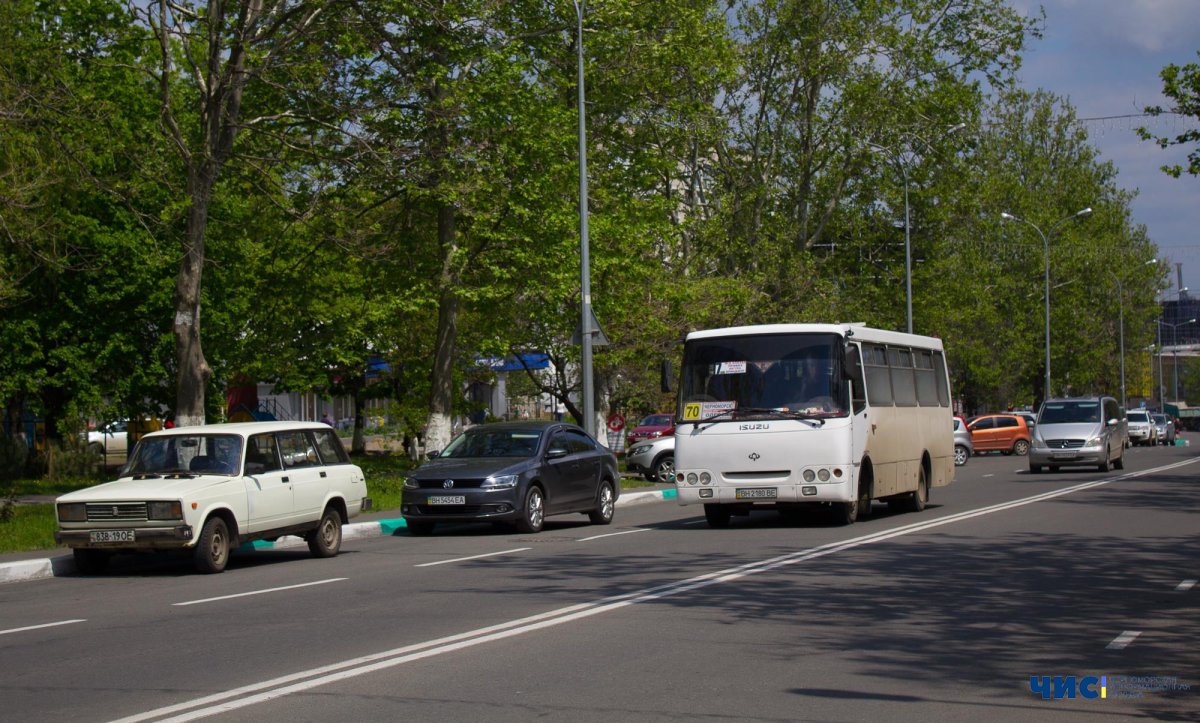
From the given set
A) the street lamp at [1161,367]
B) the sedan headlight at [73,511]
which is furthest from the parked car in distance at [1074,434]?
the street lamp at [1161,367]

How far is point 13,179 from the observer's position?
848 inches

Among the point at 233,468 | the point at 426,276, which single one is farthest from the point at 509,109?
the point at 233,468

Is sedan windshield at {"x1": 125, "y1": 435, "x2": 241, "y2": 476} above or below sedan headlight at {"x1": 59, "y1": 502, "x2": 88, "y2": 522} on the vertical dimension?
above

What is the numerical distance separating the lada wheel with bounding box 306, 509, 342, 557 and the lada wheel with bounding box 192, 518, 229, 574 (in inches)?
63.2

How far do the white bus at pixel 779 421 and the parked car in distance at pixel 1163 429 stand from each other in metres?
56.6

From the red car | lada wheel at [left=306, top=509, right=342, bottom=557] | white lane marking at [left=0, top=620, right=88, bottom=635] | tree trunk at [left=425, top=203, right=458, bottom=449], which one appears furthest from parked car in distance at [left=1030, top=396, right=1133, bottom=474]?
white lane marking at [left=0, top=620, right=88, bottom=635]

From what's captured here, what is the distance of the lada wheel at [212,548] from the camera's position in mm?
14984

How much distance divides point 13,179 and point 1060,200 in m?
67.2

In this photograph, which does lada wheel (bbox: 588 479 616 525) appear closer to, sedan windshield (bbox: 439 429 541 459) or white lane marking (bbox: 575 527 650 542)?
white lane marking (bbox: 575 527 650 542)

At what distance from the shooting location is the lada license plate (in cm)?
1472

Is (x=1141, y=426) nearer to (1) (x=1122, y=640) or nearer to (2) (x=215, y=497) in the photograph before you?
(2) (x=215, y=497)

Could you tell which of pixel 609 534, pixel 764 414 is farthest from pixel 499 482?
pixel 764 414

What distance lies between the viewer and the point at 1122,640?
31.5 feet

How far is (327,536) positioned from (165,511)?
2.82 meters
